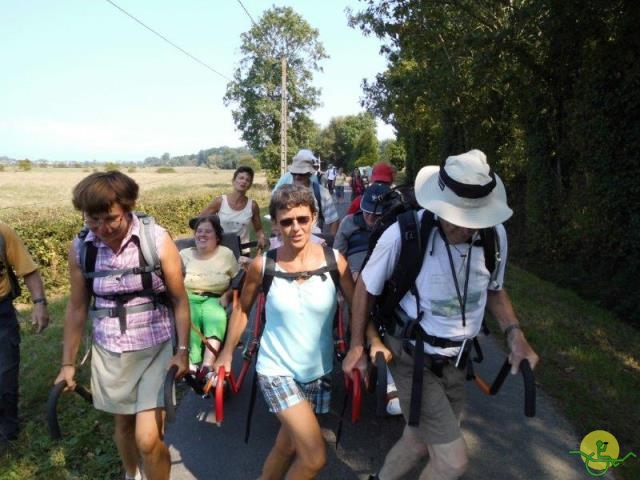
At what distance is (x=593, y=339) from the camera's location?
5160 mm

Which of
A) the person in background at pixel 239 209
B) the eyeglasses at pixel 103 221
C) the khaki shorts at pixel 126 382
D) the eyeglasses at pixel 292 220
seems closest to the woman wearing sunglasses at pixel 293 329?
the eyeglasses at pixel 292 220

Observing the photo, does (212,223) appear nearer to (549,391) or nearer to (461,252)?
(461,252)

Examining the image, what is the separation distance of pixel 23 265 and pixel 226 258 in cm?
157

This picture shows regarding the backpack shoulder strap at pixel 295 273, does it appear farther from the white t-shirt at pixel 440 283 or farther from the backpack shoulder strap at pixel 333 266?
the white t-shirt at pixel 440 283

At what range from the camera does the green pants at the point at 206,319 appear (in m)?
3.79

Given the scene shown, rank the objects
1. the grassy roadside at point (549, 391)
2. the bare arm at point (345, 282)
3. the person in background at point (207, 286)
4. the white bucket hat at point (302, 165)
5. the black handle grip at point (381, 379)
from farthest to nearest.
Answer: the white bucket hat at point (302, 165) → the person in background at point (207, 286) → the grassy roadside at point (549, 391) → the bare arm at point (345, 282) → the black handle grip at point (381, 379)

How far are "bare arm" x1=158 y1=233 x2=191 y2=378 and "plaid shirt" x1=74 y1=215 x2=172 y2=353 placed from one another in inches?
2.1

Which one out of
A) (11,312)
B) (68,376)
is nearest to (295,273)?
(68,376)

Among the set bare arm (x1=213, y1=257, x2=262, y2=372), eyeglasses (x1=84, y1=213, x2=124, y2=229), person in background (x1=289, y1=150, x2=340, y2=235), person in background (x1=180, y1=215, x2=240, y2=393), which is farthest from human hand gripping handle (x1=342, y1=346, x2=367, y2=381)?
person in background (x1=289, y1=150, x2=340, y2=235)

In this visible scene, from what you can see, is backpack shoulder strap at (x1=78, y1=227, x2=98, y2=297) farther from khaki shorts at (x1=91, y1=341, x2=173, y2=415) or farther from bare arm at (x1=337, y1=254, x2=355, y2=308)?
bare arm at (x1=337, y1=254, x2=355, y2=308)

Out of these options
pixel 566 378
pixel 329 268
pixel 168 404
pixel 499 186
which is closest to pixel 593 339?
pixel 566 378

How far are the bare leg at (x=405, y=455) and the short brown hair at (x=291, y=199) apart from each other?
1256mm

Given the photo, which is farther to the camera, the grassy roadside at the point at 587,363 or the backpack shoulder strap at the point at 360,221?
the backpack shoulder strap at the point at 360,221

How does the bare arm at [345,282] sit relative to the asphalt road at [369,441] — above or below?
above
